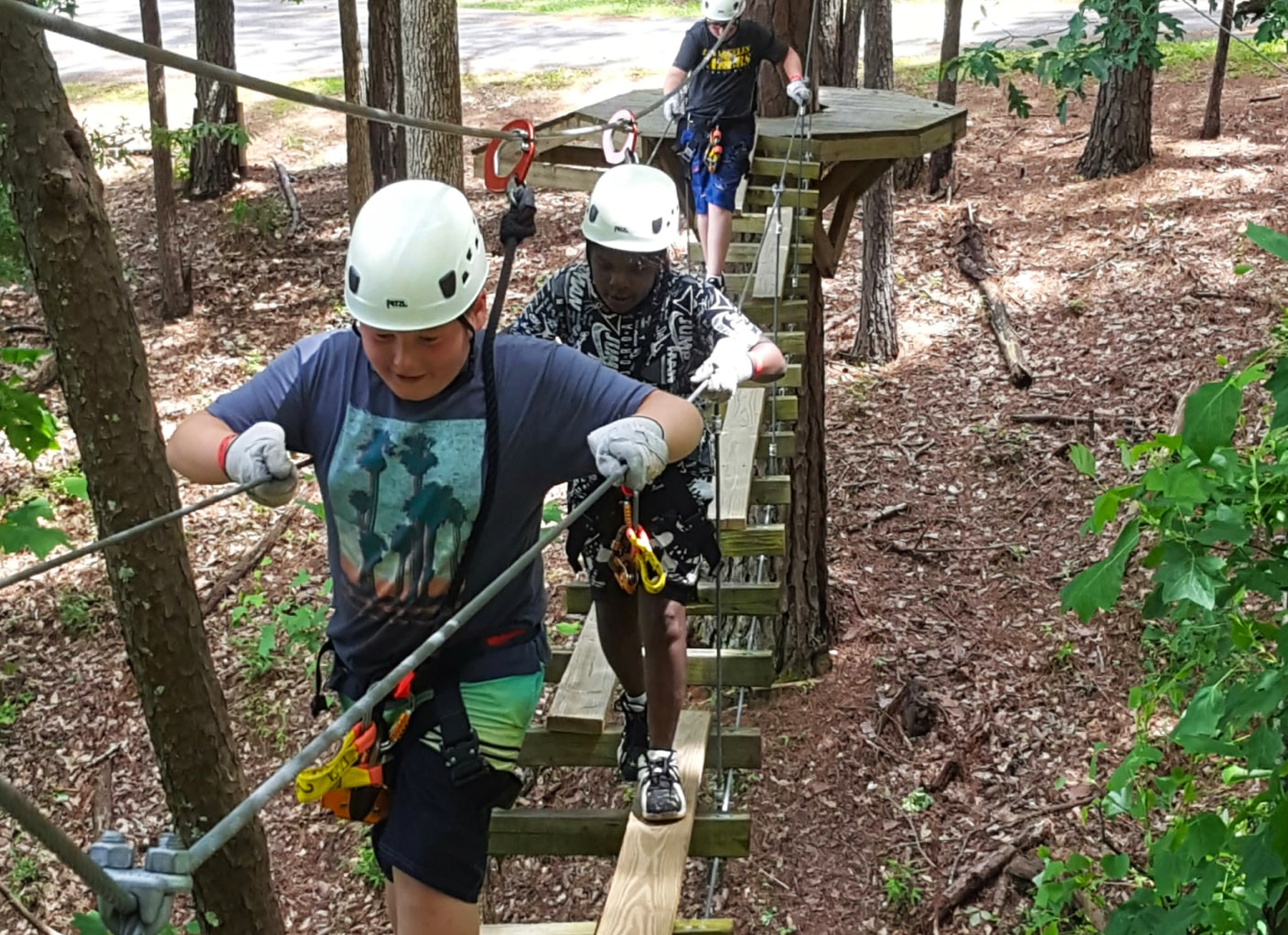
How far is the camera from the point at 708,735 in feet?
9.18

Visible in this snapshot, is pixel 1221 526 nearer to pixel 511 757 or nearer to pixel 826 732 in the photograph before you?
pixel 511 757

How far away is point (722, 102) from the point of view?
15.5ft

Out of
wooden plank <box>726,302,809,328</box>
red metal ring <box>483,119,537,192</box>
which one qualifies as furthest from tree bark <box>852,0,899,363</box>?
red metal ring <box>483,119,537,192</box>

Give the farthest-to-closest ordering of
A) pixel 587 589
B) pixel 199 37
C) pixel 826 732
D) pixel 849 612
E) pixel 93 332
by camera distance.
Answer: pixel 199 37
pixel 849 612
pixel 826 732
pixel 587 589
pixel 93 332

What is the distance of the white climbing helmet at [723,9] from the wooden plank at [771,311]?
1098mm

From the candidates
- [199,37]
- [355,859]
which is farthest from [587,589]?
[199,37]

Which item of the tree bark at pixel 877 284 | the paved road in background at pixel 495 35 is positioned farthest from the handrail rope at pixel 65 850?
the paved road in background at pixel 495 35

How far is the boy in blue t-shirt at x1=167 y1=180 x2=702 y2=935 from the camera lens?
68.1 inches

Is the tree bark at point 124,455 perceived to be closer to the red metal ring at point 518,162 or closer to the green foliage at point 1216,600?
the red metal ring at point 518,162

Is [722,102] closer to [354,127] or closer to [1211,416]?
[354,127]

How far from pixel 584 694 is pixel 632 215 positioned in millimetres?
1068

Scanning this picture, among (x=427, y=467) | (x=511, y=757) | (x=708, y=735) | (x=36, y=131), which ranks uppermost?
(x=36, y=131)

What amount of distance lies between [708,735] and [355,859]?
2.77m

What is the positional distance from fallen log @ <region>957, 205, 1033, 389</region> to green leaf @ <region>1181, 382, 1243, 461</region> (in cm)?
565
